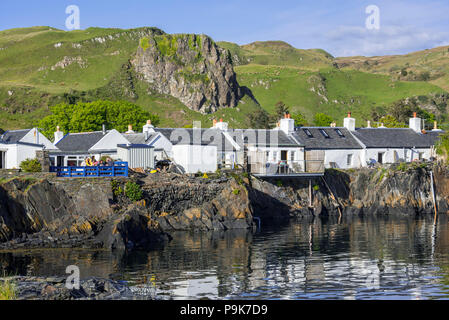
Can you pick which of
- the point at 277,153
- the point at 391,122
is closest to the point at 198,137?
the point at 277,153

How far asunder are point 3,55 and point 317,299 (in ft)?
613

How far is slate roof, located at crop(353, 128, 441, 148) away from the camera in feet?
243

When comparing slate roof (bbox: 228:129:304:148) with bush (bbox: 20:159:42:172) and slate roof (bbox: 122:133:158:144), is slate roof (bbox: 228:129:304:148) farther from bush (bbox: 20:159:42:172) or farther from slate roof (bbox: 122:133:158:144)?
bush (bbox: 20:159:42:172)

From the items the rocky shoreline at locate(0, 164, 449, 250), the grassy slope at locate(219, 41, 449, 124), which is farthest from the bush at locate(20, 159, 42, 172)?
the grassy slope at locate(219, 41, 449, 124)

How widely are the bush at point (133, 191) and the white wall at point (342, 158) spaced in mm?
27390

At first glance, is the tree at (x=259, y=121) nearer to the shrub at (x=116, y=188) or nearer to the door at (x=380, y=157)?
the door at (x=380, y=157)

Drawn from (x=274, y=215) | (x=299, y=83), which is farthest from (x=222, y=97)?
(x=274, y=215)

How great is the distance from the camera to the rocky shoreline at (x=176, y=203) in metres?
45.0

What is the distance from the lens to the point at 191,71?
152 meters

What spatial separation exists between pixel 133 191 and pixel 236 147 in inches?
737

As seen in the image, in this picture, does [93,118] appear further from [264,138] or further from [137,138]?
[264,138]

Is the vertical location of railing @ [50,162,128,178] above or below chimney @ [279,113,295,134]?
below

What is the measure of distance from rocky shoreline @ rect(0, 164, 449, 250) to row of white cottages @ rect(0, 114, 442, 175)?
338 cm

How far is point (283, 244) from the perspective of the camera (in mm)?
45219
